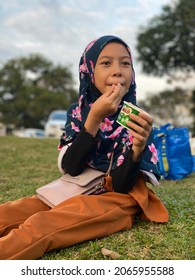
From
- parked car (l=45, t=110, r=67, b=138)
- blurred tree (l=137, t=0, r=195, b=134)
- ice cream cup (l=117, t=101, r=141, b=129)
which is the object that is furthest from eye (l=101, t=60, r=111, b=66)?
blurred tree (l=137, t=0, r=195, b=134)

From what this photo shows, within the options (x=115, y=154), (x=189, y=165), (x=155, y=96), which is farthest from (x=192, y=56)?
(x=115, y=154)

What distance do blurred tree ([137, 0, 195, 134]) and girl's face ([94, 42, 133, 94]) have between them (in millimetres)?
22393

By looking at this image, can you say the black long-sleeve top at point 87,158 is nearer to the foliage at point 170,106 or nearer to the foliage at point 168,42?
the foliage at point 168,42

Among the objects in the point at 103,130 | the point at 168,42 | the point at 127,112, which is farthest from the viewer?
the point at 168,42

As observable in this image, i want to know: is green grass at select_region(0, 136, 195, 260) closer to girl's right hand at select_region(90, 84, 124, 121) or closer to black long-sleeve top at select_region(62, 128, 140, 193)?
black long-sleeve top at select_region(62, 128, 140, 193)

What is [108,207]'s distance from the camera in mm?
2229

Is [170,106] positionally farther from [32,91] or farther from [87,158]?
[87,158]

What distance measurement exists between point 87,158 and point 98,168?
0.41 ft

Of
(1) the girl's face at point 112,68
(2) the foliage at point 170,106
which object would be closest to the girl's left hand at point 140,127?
(1) the girl's face at point 112,68

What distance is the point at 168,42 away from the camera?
24641 mm

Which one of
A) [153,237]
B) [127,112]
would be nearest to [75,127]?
[127,112]

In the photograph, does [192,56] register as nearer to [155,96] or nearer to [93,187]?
[155,96]

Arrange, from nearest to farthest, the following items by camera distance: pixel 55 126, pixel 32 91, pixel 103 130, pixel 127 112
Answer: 1. pixel 127 112
2. pixel 103 130
3. pixel 55 126
4. pixel 32 91

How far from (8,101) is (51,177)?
39320mm
